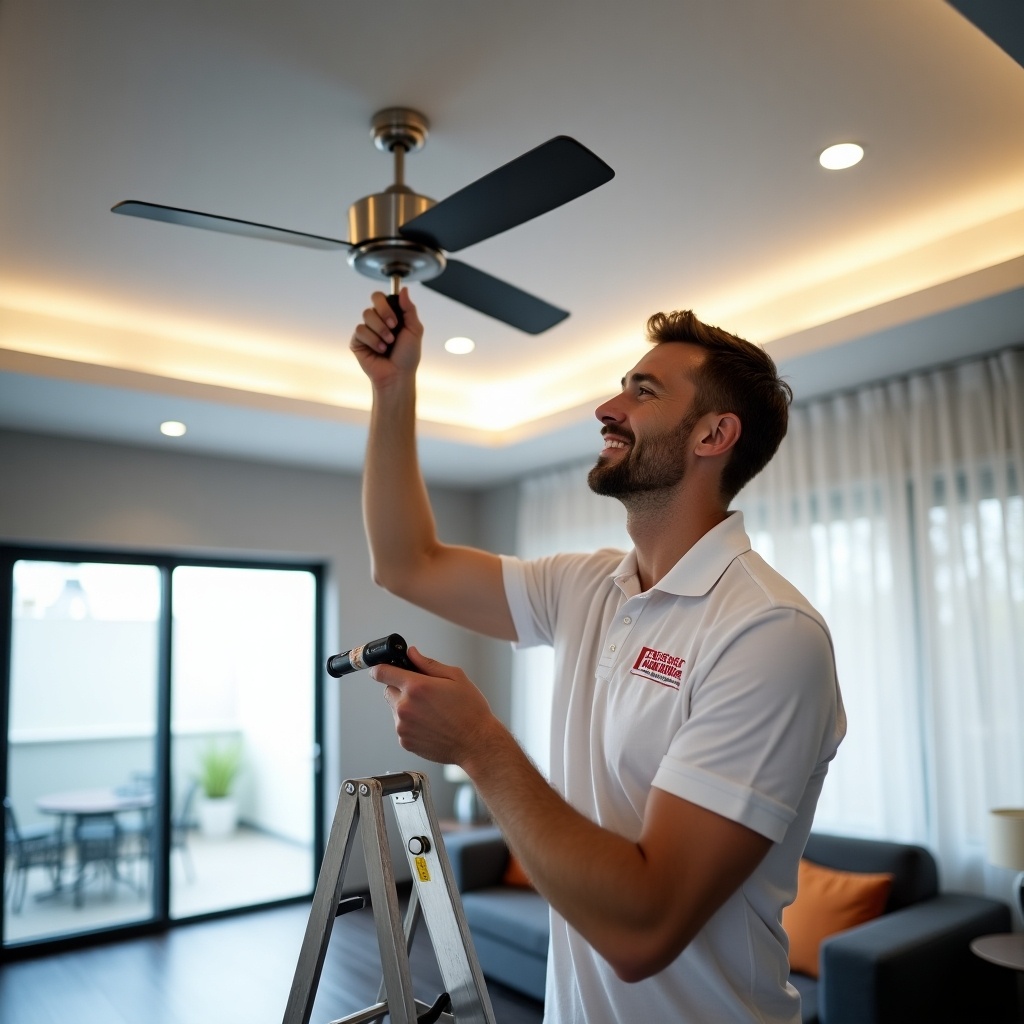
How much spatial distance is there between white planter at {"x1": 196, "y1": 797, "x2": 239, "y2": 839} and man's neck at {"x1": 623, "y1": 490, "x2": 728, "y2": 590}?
4502 millimetres

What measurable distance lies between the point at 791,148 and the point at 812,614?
1935 mm

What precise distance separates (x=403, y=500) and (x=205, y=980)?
11.4 feet

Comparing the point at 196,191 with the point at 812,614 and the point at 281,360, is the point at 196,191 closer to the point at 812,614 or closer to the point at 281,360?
the point at 281,360

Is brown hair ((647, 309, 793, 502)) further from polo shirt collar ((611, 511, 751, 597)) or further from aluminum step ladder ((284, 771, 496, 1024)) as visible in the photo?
aluminum step ladder ((284, 771, 496, 1024))

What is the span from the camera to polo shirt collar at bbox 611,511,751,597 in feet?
4.31

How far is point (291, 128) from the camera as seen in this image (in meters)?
2.47

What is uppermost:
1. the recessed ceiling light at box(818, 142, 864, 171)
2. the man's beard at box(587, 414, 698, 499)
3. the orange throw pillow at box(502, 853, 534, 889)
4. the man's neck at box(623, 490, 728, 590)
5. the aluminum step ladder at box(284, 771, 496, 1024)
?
the recessed ceiling light at box(818, 142, 864, 171)

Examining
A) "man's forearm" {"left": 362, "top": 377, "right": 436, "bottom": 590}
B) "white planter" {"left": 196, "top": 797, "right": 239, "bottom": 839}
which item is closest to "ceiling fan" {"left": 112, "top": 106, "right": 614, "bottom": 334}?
"man's forearm" {"left": 362, "top": 377, "right": 436, "bottom": 590}

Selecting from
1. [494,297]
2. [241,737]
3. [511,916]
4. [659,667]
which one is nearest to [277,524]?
[241,737]

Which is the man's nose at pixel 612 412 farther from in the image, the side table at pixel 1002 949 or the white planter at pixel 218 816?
the white planter at pixel 218 816

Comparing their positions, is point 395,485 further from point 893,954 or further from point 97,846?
point 97,846

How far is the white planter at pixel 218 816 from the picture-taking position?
17.0 feet

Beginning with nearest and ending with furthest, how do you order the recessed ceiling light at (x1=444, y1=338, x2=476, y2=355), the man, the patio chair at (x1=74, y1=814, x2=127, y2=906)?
the man
the recessed ceiling light at (x1=444, y1=338, x2=476, y2=355)
the patio chair at (x1=74, y1=814, x2=127, y2=906)

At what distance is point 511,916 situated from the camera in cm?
392
